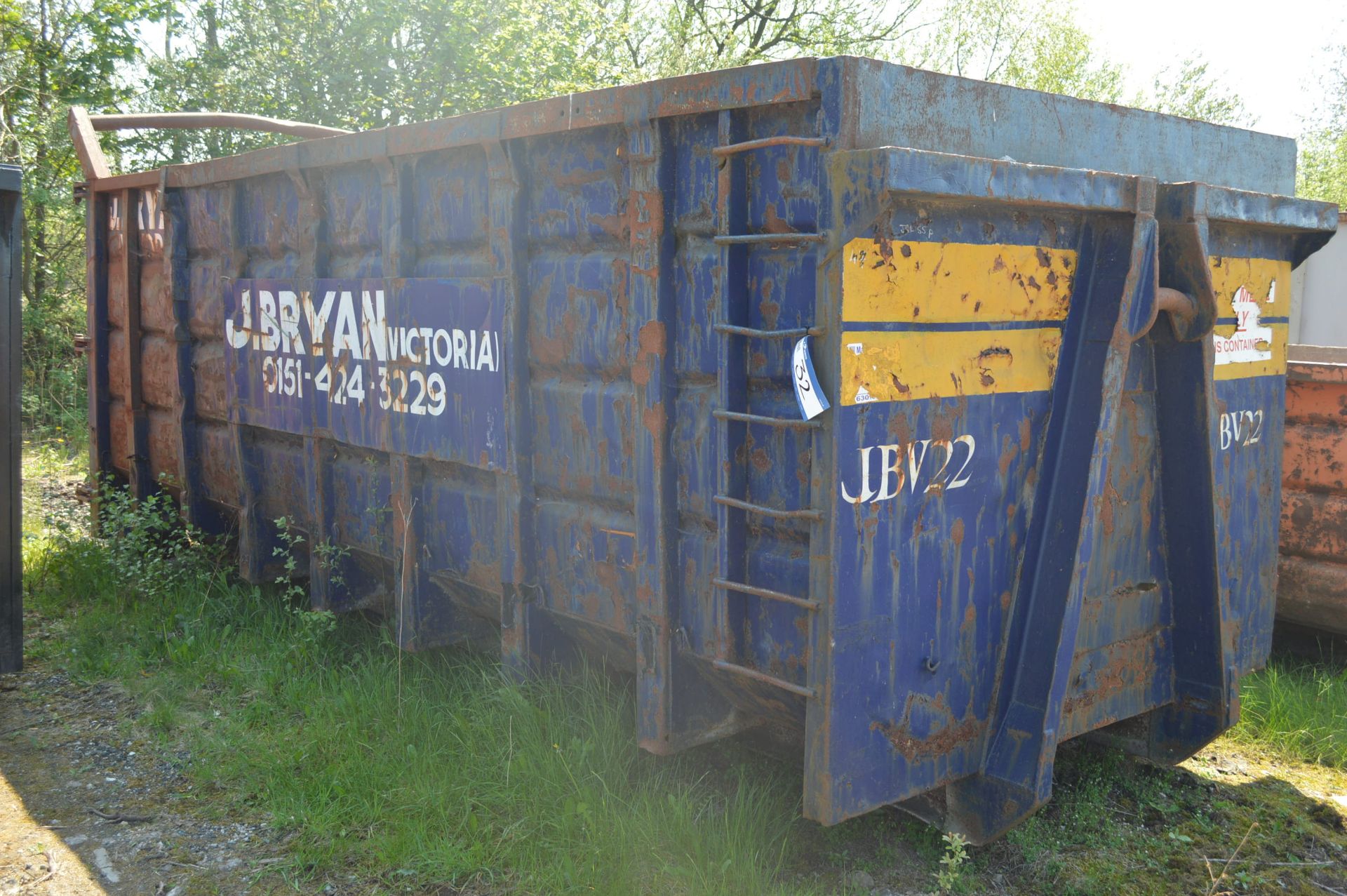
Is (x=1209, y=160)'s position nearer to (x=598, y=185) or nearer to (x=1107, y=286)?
(x=1107, y=286)

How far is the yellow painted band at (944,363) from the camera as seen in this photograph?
2.77 meters

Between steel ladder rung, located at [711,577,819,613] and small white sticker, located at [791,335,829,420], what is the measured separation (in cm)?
47

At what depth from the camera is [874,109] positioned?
2738mm

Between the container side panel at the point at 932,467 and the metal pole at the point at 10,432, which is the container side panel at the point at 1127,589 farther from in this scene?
the metal pole at the point at 10,432

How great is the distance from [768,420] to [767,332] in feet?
0.74

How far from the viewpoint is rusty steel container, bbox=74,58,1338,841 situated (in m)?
2.84

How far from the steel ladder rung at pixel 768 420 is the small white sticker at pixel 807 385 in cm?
2

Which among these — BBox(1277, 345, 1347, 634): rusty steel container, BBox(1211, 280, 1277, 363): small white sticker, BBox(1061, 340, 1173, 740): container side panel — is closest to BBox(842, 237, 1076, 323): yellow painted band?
BBox(1061, 340, 1173, 740): container side panel

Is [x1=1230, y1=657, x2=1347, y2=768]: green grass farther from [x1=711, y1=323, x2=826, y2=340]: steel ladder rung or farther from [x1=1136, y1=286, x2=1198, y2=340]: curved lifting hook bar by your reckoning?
[x1=711, y1=323, x2=826, y2=340]: steel ladder rung

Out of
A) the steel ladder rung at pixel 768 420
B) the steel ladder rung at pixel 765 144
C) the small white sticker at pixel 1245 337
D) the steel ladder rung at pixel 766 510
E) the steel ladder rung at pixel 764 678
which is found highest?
the steel ladder rung at pixel 765 144

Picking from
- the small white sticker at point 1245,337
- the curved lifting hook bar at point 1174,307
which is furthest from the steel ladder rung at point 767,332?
→ the small white sticker at point 1245,337

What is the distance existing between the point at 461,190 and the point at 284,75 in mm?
12136

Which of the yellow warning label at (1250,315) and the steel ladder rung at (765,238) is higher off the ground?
the steel ladder rung at (765,238)

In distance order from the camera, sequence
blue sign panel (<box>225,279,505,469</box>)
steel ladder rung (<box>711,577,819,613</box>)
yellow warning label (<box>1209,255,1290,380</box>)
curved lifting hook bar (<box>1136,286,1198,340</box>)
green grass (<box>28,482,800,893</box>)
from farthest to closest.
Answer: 1. blue sign panel (<box>225,279,505,469</box>)
2. yellow warning label (<box>1209,255,1290,380</box>)
3. green grass (<box>28,482,800,893</box>)
4. curved lifting hook bar (<box>1136,286,1198,340</box>)
5. steel ladder rung (<box>711,577,819,613</box>)
